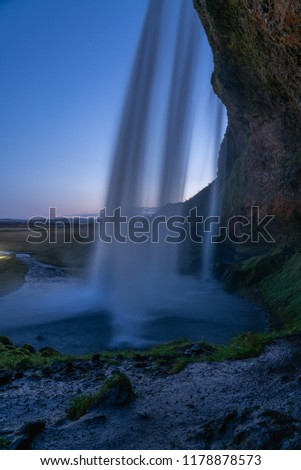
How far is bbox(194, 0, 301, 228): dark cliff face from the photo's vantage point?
12.6 m

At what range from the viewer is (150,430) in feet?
22.3

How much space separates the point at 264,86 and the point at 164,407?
70.9 ft

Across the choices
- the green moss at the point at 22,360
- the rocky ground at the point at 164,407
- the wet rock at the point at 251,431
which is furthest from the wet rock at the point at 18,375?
the wet rock at the point at 251,431

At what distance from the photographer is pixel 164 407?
26.6 feet

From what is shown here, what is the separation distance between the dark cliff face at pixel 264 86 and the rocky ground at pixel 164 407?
11656mm

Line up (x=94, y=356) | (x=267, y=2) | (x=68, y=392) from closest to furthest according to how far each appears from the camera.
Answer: (x=68, y=392)
(x=267, y=2)
(x=94, y=356)

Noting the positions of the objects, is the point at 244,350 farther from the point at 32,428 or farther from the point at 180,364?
the point at 32,428

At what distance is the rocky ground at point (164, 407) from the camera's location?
629cm

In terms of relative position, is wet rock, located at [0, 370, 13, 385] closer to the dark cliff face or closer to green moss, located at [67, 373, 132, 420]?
green moss, located at [67, 373, 132, 420]

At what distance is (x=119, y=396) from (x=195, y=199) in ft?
193

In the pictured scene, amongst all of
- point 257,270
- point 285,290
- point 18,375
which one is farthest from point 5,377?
point 257,270
